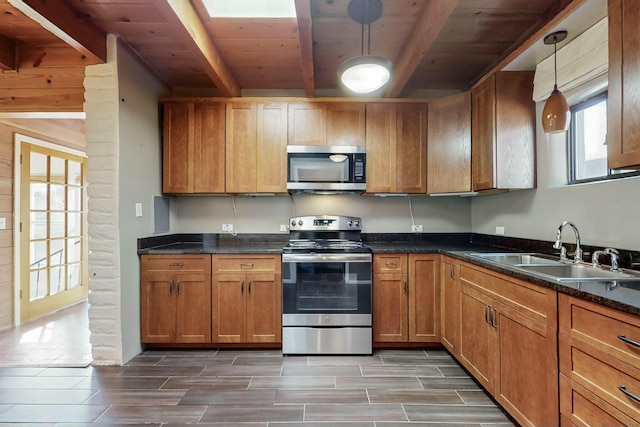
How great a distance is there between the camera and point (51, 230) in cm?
379

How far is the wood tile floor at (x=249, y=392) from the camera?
1813mm

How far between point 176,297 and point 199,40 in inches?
81.4

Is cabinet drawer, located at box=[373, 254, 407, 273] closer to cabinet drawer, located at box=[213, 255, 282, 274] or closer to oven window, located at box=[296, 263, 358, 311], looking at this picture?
oven window, located at box=[296, 263, 358, 311]

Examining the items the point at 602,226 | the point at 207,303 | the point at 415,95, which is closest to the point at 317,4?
the point at 415,95

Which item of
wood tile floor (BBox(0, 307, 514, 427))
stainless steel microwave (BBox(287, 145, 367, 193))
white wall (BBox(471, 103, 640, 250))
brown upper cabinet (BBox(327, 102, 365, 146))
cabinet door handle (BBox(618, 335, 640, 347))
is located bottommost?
wood tile floor (BBox(0, 307, 514, 427))

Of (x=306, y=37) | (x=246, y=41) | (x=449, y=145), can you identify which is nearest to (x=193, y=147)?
(x=246, y=41)

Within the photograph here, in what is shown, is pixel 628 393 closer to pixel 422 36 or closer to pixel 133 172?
pixel 422 36

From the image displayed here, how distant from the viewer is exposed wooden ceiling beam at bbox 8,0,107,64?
183 cm

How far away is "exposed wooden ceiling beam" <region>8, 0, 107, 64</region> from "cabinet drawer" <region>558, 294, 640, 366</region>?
3.18 metres

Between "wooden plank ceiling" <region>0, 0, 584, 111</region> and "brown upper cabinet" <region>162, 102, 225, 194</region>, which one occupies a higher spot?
"wooden plank ceiling" <region>0, 0, 584, 111</region>

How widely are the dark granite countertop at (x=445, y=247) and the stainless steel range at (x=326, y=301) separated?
0.21 metres

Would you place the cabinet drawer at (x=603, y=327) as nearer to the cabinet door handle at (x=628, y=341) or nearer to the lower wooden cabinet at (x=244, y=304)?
the cabinet door handle at (x=628, y=341)

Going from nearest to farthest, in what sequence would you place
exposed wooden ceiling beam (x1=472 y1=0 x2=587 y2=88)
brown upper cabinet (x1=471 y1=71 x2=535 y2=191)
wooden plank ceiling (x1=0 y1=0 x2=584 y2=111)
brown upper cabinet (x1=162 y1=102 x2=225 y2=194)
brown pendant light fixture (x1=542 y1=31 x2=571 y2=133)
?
1. exposed wooden ceiling beam (x1=472 y1=0 x2=587 y2=88)
2. brown pendant light fixture (x1=542 y1=31 x2=571 y2=133)
3. wooden plank ceiling (x1=0 y1=0 x2=584 y2=111)
4. brown upper cabinet (x1=471 y1=71 x2=535 y2=191)
5. brown upper cabinet (x1=162 y1=102 x2=225 y2=194)

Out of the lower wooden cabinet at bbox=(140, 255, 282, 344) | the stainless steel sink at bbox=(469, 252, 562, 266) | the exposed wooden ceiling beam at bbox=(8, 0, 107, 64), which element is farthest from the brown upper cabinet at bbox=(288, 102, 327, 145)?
the stainless steel sink at bbox=(469, 252, 562, 266)
